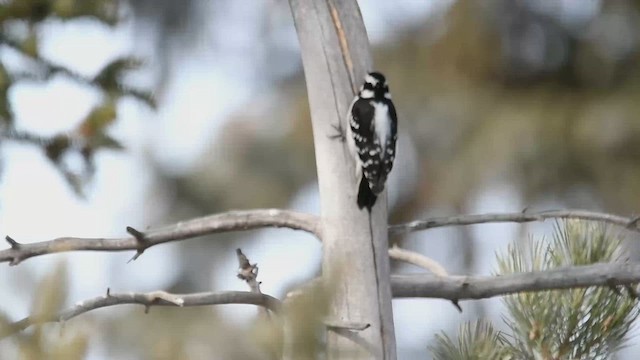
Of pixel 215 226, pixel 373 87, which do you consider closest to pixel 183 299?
pixel 215 226

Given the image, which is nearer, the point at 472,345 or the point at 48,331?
the point at 48,331

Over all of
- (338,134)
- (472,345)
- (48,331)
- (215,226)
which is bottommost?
(48,331)

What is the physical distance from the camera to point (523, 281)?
2.01 m

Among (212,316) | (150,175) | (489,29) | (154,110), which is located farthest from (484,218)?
(150,175)

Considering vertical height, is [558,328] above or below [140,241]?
below

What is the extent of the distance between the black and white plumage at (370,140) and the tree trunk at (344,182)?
2 cm

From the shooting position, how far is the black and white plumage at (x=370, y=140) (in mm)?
2088

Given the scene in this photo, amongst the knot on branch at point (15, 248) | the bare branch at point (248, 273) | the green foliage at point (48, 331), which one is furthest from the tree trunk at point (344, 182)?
the green foliage at point (48, 331)

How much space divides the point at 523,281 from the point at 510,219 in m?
0.24

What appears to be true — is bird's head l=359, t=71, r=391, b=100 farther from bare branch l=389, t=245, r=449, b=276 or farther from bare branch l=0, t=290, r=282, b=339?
bare branch l=0, t=290, r=282, b=339

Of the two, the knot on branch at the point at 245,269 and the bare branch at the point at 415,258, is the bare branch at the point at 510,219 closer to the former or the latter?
the bare branch at the point at 415,258

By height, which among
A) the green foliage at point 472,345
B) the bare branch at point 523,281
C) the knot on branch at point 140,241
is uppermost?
the knot on branch at point 140,241

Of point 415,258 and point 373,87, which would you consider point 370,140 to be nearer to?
point 373,87

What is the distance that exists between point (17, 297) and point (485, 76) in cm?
597
